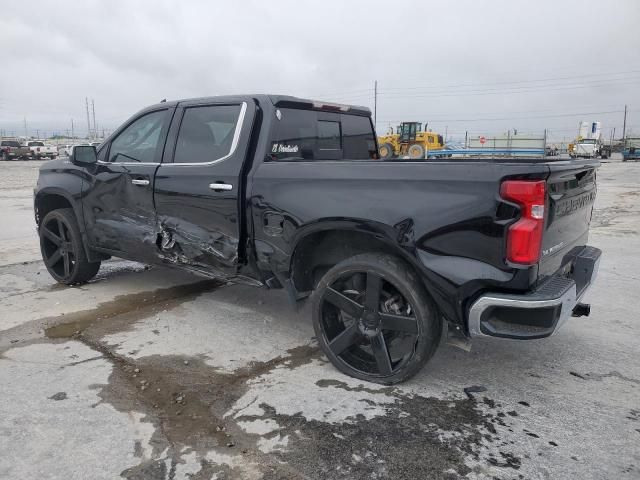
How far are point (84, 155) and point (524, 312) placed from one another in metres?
4.14

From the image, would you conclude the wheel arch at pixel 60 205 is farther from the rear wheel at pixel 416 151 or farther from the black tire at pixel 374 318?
the rear wheel at pixel 416 151

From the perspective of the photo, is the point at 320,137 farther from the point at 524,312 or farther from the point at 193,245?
the point at 524,312

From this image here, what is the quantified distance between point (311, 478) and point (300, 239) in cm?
154

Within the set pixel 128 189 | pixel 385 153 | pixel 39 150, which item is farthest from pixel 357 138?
pixel 39 150

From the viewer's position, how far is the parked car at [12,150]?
4131 cm

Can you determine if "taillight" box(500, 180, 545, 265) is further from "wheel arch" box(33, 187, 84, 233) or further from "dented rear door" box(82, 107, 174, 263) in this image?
"wheel arch" box(33, 187, 84, 233)

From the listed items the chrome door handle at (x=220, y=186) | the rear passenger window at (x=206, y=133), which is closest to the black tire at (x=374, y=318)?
the chrome door handle at (x=220, y=186)

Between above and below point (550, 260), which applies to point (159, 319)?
below

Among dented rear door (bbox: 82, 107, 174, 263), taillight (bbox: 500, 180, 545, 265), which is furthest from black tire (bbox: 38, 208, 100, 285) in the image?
taillight (bbox: 500, 180, 545, 265)

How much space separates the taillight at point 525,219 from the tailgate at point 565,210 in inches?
5.1

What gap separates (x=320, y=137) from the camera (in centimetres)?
439

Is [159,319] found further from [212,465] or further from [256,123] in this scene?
[212,465]

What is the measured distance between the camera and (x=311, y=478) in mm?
2385

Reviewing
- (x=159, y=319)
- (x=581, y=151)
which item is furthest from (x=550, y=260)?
(x=581, y=151)
